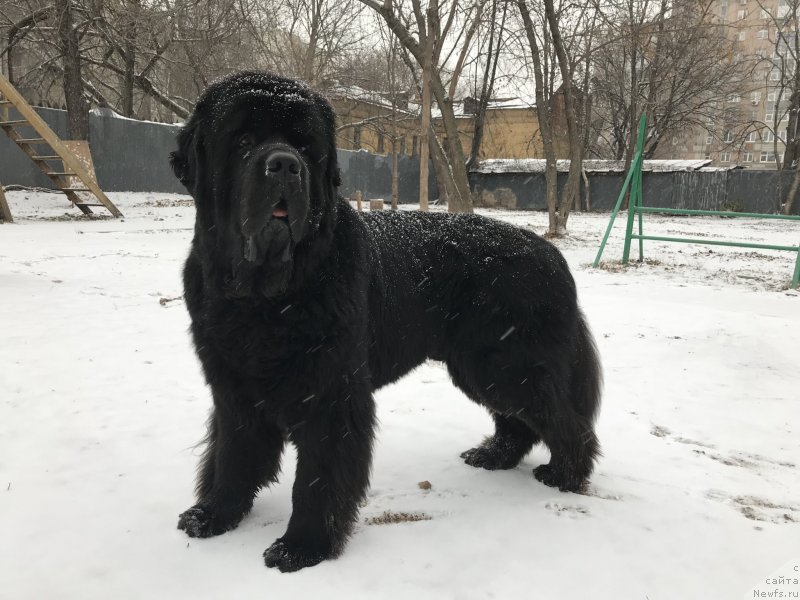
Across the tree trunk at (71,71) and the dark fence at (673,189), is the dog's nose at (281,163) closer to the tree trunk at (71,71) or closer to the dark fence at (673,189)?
the tree trunk at (71,71)

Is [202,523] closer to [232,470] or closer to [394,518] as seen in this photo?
[232,470]

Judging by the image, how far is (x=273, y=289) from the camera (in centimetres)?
204

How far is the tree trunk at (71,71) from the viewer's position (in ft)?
44.6

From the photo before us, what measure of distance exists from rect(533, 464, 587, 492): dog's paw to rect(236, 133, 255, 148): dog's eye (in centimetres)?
202

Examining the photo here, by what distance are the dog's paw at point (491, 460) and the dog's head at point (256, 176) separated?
1522 mm

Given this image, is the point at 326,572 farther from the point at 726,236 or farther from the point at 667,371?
the point at 726,236

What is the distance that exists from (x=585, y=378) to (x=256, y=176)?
1.83 metres

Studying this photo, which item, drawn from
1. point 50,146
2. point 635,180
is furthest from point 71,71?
point 635,180

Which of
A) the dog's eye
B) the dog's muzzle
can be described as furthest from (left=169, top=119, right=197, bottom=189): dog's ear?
the dog's muzzle

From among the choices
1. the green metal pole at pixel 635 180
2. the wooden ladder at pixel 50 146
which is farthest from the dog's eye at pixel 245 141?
the wooden ladder at pixel 50 146

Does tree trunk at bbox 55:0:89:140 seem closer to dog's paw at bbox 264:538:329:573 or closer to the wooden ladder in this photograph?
the wooden ladder

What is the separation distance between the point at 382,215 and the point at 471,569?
1.59 meters

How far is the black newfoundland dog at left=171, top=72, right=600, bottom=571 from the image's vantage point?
2.01 m

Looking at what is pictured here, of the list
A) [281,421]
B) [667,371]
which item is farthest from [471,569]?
[667,371]
